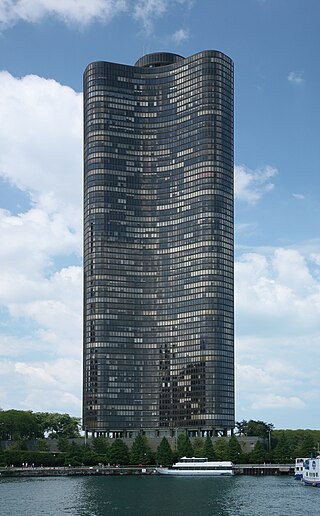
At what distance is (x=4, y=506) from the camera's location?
183 m

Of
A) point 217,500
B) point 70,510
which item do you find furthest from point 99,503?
point 217,500

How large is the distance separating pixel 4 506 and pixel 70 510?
57.5ft

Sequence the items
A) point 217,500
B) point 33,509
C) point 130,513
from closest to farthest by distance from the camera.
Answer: point 130,513, point 33,509, point 217,500

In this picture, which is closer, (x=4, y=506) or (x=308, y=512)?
(x=308, y=512)

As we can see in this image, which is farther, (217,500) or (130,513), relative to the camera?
(217,500)

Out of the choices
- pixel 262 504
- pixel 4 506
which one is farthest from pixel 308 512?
pixel 4 506

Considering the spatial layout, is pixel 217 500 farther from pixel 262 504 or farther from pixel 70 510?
pixel 70 510

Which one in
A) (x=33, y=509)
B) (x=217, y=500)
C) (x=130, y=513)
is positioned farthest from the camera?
(x=217, y=500)

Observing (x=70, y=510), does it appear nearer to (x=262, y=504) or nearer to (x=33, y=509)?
(x=33, y=509)

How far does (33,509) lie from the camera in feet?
583

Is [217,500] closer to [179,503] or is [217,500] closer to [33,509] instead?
[179,503]

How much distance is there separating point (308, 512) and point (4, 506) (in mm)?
65019

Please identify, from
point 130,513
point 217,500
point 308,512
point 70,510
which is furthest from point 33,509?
point 308,512

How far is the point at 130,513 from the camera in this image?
16475 centimetres
